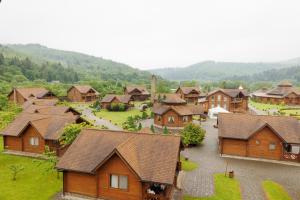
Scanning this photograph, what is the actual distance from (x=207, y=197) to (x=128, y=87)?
Answer: 8498 centimetres

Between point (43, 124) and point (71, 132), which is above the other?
point (43, 124)

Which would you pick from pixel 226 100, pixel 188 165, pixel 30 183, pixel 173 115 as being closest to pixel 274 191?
pixel 188 165

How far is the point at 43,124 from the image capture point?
3484 cm

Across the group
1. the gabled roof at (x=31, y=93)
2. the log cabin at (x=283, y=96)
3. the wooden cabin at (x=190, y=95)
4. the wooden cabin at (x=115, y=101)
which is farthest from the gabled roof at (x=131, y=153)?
the log cabin at (x=283, y=96)

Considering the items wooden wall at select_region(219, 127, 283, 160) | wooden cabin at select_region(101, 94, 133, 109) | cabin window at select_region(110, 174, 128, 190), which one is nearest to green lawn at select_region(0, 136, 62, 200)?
cabin window at select_region(110, 174, 128, 190)

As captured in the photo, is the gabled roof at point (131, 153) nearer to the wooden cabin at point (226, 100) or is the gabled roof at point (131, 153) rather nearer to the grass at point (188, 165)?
the grass at point (188, 165)

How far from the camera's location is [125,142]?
22141 millimetres

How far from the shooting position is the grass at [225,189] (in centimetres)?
2248

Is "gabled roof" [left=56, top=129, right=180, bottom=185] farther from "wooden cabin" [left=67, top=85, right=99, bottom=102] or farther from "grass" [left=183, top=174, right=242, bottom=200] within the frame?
"wooden cabin" [left=67, top=85, right=99, bottom=102]

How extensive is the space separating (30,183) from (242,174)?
22342mm

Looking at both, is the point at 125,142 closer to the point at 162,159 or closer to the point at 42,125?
the point at 162,159

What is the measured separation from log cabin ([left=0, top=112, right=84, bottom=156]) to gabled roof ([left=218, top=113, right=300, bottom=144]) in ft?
69.4

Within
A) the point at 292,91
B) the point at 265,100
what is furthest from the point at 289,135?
the point at 265,100

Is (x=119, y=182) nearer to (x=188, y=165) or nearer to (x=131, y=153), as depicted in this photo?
(x=131, y=153)
